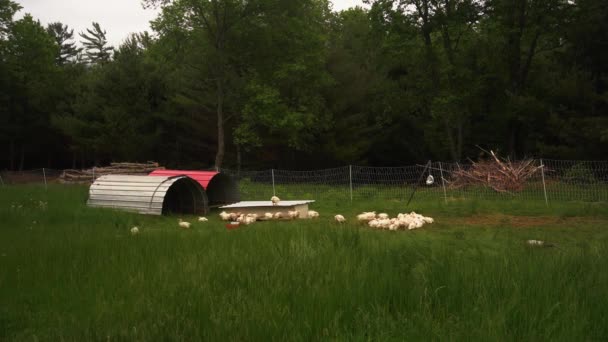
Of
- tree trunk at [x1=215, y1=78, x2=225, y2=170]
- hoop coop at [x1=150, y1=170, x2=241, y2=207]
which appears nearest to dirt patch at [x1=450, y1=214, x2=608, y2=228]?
hoop coop at [x1=150, y1=170, x2=241, y2=207]

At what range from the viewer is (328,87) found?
31.8m

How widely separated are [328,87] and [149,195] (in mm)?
21790

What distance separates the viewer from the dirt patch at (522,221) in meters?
10.5

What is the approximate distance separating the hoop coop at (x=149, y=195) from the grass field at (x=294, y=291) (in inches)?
225

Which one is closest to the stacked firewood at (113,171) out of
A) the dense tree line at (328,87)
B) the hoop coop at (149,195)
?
the dense tree line at (328,87)

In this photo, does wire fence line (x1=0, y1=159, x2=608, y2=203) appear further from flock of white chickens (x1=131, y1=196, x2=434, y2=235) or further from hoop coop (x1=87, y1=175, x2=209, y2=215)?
hoop coop (x1=87, y1=175, x2=209, y2=215)

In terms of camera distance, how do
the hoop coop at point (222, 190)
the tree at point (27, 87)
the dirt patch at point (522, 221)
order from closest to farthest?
the dirt patch at point (522, 221)
the hoop coop at point (222, 190)
the tree at point (27, 87)

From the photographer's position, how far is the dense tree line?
82.5ft

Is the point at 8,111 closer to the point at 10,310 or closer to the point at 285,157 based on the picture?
the point at 285,157

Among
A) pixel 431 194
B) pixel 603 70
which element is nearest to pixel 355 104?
pixel 603 70

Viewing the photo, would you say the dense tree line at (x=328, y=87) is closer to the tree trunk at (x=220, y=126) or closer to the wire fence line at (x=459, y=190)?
the tree trunk at (x=220, y=126)

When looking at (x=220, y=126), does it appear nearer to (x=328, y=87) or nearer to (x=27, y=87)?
(x=328, y=87)

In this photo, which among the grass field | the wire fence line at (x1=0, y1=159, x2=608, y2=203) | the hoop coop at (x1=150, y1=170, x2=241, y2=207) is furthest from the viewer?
the hoop coop at (x1=150, y1=170, x2=241, y2=207)

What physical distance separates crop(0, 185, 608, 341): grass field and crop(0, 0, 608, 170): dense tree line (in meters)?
20.8
